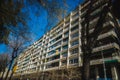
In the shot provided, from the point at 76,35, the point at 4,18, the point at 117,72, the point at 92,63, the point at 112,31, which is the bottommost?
the point at 117,72

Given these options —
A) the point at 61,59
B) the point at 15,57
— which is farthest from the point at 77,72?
the point at 15,57

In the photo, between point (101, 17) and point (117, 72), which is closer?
point (101, 17)

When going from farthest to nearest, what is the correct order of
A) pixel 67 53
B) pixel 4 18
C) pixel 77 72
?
1. pixel 67 53
2. pixel 77 72
3. pixel 4 18

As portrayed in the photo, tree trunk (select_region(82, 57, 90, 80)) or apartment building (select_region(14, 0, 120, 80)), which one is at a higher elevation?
apartment building (select_region(14, 0, 120, 80))

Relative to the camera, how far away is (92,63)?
83.8ft

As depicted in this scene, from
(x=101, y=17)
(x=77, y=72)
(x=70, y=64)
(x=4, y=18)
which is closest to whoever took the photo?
(x=101, y=17)

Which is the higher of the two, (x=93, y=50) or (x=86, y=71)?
(x=93, y=50)

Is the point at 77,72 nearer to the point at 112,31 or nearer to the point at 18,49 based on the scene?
the point at 112,31

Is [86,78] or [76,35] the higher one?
[76,35]

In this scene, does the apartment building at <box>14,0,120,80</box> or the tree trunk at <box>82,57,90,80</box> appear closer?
the tree trunk at <box>82,57,90,80</box>

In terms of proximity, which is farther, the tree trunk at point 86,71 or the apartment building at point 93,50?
the apartment building at point 93,50

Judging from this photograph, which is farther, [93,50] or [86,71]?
[93,50]

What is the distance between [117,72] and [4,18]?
23640 millimetres

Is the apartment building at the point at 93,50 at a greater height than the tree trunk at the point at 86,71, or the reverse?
the apartment building at the point at 93,50
